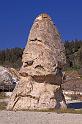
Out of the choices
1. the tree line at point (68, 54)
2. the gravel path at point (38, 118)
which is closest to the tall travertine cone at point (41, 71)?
the gravel path at point (38, 118)

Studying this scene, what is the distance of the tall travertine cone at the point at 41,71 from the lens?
21.7m

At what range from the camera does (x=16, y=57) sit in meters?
86.8

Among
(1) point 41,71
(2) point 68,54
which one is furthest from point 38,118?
(2) point 68,54

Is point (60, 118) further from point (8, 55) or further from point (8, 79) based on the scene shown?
point (8, 55)

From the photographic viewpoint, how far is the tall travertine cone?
855 inches

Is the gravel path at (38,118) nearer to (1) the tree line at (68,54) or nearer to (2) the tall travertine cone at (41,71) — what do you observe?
(2) the tall travertine cone at (41,71)

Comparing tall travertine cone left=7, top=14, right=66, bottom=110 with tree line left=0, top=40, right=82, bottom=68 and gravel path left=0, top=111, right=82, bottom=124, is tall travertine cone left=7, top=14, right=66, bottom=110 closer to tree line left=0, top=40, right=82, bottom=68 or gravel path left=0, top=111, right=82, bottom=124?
gravel path left=0, top=111, right=82, bottom=124

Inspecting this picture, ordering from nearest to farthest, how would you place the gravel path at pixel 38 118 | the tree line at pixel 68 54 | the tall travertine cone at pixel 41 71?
the gravel path at pixel 38 118, the tall travertine cone at pixel 41 71, the tree line at pixel 68 54

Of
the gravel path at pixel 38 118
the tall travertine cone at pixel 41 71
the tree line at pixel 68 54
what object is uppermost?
the tree line at pixel 68 54

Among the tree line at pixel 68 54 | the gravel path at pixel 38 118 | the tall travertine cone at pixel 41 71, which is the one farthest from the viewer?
the tree line at pixel 68 54

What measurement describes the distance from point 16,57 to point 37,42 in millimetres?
64752

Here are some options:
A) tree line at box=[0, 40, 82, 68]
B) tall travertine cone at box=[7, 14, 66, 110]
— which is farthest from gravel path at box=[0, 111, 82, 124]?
tree line at box=[0, 40, 82, 68]

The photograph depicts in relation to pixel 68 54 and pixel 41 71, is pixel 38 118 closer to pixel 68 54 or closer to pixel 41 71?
pixel 41 71

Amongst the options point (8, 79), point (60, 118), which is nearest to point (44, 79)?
point (60, 118)
